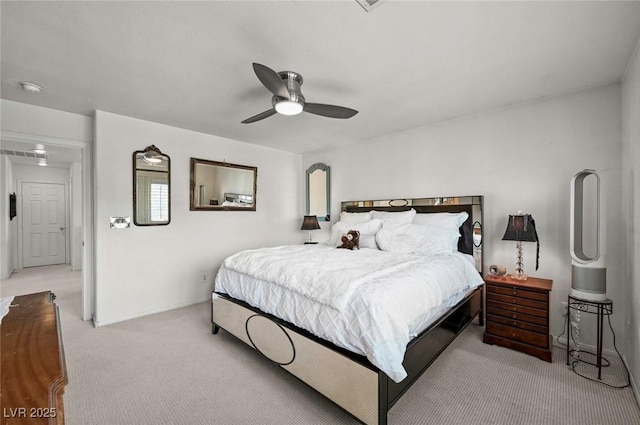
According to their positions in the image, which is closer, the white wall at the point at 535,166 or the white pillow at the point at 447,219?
the white wall at the point at 535,166

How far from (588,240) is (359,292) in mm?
2534

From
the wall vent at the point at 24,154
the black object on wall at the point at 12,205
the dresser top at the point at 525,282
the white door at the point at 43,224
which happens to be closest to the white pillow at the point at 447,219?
the dresser top at the point at 525,282

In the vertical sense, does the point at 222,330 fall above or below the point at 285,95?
below

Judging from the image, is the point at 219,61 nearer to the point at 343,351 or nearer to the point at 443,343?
the point at 343,351

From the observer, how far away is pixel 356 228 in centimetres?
380

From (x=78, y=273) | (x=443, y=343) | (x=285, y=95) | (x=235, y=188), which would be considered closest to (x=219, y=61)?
(x=285, y=95)

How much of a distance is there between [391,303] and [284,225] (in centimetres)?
386

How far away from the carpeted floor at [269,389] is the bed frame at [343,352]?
0.64 ft

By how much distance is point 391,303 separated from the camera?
5.60 feet

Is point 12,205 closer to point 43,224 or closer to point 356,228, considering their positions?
point 43,224

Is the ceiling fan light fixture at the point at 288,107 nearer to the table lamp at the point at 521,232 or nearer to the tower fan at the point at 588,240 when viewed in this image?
the table lamp at the point at 521,232

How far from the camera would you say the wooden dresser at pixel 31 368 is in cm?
72

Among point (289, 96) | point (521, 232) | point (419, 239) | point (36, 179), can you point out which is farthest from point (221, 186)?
point (36, 179)

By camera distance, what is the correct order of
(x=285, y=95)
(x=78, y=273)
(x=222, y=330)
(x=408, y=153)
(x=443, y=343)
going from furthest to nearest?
(x=78, y=273) < (x=408, y=153) < (x=222, y=330) < (x=443, y=343) < (x=285, y=95)
